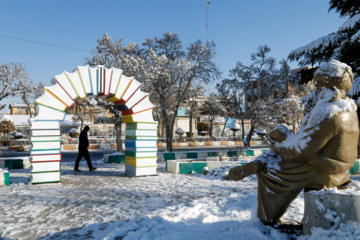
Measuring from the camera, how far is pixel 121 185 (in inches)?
314

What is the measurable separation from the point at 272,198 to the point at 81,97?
692 cm

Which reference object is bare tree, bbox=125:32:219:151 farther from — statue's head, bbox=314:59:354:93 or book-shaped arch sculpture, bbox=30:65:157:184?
statue's head, bbox=314:59:354:93

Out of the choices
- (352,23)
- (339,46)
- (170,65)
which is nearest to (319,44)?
(339,46)

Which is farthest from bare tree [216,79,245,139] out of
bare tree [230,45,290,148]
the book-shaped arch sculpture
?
the book-shaped arch sculpture

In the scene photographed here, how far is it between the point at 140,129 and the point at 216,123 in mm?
40010

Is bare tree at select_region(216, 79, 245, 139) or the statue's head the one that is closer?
the statue's head

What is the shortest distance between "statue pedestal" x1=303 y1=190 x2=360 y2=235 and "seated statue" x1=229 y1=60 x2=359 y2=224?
0.37 m

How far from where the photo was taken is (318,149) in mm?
2996

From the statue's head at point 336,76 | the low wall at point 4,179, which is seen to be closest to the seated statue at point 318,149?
the statue's head at point 336,76

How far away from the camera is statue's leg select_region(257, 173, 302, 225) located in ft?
10.9

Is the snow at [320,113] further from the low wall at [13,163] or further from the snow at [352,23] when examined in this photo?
the low wall at [13,163]

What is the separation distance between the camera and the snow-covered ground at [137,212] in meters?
3.68

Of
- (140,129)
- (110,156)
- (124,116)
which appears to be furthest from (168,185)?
(110,156)

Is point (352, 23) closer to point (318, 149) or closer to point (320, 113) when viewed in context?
point (320, 113)
